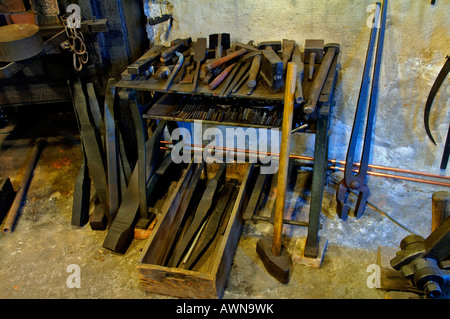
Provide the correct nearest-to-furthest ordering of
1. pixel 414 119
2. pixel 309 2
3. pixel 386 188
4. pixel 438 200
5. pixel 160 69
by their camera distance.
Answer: pixel 438 200
pixel 160 69
pixel 309 2
pixel 414 119
pixel 386 188

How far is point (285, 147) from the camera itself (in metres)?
2.04

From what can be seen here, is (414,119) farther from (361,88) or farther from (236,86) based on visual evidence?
(236,86)

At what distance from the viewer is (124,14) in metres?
2.73

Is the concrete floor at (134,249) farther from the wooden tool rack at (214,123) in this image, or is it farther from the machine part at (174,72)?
the machine part at (174,72)

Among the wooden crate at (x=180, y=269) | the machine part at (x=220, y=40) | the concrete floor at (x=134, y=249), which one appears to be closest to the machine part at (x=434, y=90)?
the concrete floor at (x=134, y=249)

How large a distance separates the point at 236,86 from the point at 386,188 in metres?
1.59

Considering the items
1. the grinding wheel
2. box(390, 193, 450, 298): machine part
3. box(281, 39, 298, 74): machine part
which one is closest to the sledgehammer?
box(281, 39, 298, 74): machine part

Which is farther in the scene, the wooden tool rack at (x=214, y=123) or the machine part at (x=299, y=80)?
the wooden tool rack at (x=214, y=123)

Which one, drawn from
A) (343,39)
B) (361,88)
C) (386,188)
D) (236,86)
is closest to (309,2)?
(343,39)

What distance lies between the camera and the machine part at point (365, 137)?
2535 millimetres

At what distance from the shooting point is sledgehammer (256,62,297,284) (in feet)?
6.33

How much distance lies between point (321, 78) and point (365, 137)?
71 centimetres

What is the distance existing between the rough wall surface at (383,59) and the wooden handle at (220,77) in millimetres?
594

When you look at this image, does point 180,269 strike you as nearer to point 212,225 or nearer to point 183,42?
point 212,225
